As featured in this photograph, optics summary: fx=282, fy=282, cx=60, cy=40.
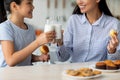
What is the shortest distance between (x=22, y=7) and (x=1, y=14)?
0.83 ft

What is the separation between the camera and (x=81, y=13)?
1934 millimetres

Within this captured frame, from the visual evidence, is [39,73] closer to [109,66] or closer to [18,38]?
[109,66]

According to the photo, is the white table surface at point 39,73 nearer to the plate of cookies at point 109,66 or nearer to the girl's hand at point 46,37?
the plate of cookies at point 109,66

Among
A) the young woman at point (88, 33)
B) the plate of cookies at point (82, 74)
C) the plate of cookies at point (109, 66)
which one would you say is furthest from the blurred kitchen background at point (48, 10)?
the plate of cookies at point (82, 74)

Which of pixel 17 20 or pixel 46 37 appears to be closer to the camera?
pixel 46 37

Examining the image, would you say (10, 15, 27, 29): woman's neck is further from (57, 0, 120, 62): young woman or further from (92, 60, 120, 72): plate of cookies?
(92, 60, 120, 72): plate of cookies

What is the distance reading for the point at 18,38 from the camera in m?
1.72

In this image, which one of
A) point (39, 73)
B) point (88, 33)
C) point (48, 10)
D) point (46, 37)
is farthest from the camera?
point (48, 10)

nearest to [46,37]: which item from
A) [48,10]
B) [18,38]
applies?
[18,38]

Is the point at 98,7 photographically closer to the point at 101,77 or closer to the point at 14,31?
the point at 14,31

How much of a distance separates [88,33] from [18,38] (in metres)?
0.46

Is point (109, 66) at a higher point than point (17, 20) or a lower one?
lower

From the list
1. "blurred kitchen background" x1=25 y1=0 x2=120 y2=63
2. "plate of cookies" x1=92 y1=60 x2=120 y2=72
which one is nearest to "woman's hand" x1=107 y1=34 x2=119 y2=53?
"plate of cookies" x1=92 y1=60 x2=120 y2=72

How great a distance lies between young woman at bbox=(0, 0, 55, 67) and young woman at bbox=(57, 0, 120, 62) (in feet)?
0.59
